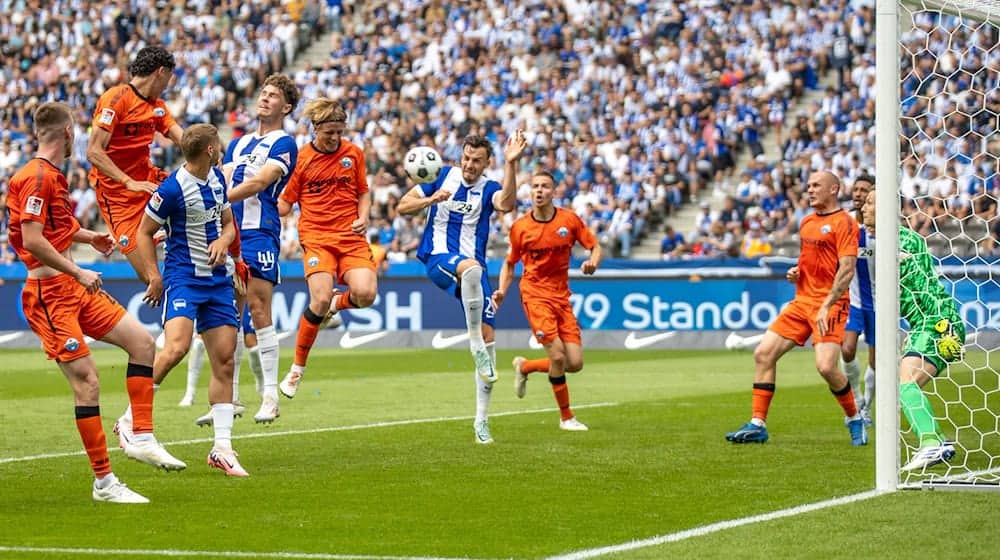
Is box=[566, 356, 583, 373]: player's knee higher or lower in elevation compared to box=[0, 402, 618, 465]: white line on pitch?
higher

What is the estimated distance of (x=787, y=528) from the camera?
7.43 meters

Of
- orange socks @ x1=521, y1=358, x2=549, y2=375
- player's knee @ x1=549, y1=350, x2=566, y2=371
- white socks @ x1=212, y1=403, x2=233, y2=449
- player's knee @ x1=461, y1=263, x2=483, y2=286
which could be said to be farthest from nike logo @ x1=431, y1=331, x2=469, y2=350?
white socks @ x1=212, y1=403, x2=233, y2=449

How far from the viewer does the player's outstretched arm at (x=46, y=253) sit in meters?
8.16

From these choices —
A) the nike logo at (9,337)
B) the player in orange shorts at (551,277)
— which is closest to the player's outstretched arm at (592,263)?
the player in orange shorts at (551,277)

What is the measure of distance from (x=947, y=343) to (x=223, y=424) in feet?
16.2

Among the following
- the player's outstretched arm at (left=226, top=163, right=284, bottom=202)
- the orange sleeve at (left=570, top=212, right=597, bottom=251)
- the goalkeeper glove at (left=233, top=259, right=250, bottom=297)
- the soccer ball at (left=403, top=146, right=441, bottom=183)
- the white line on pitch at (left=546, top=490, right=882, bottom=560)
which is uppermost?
the soccer ball at (left=403, top=146, right=441, bottom=183)

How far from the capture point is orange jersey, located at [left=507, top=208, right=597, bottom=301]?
43.2ft

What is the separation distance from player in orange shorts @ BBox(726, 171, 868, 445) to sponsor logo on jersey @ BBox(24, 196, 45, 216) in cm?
558

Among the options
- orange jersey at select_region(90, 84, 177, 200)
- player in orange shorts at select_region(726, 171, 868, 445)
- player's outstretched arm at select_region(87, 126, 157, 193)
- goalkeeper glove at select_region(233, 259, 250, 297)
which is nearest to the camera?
goalkeeper glove at select_region(233, 259, 250, 297)

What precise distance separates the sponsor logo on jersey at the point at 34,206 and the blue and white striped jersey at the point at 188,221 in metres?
1.25

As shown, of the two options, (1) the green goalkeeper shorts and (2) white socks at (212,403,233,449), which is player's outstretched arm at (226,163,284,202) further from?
(1) the green goalkeeper shorts

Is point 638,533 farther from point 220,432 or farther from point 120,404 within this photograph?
point 120,404

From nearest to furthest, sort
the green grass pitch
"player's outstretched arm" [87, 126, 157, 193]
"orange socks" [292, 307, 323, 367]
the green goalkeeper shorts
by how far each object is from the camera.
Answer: the green grass pitch, the green goalkeeper shorts, "player's outstretched arm" [87, 126, 157, 193], "orange socks" [292, 307, 323, 367]

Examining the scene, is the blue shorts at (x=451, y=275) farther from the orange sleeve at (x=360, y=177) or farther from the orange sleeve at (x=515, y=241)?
the orange sleeve at (x=360, y=177)
